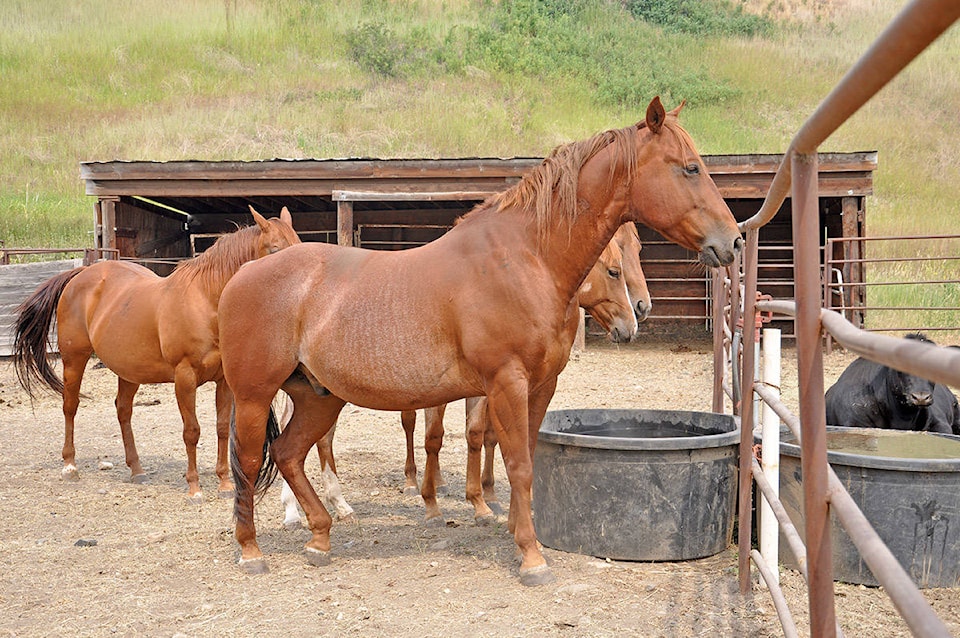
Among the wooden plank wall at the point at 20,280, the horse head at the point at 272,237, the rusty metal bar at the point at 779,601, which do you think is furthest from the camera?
the wooden plank wall at the point at 20,280

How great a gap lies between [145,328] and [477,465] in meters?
3.08

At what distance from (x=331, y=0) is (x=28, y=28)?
46.6ft

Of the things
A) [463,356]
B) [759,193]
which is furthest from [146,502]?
[759,193]

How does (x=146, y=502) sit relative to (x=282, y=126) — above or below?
below

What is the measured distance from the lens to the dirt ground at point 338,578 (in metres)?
3.53

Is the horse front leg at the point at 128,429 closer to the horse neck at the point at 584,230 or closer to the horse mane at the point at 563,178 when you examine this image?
the horse mane at the point at 563,178

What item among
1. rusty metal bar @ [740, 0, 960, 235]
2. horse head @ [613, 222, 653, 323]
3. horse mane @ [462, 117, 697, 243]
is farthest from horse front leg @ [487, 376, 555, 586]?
rusty metal bar @ [740, 0, 960, 235]

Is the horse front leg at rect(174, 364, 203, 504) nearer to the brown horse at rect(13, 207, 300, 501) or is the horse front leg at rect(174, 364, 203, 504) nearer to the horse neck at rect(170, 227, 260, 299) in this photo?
the brown horse at rect(13, 207, 300, 501)

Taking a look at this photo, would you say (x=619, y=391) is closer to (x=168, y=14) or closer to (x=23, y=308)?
(x=23, y=308)

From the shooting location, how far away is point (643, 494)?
4195 mm

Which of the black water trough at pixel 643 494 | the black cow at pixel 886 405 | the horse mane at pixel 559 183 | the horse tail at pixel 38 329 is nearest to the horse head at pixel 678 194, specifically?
the horse mane at pixel 559 183

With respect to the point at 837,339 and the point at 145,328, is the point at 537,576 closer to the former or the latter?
the point at 837,339

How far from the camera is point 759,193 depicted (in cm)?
1352

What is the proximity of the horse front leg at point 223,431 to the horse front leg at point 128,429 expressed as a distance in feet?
2.50
